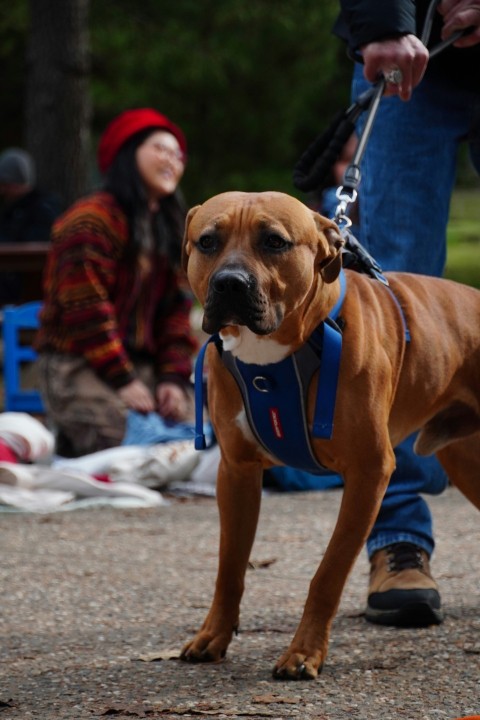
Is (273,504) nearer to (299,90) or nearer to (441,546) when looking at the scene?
(441,546)

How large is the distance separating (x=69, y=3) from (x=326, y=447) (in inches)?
387

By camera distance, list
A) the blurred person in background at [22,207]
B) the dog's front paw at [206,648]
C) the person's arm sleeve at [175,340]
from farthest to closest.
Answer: the blurred person in background at [22,207], the person's arm sleeve at [175,340], the dog's front paw at [206,648]

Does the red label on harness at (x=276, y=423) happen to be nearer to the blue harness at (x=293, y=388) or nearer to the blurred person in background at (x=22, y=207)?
the blue harness at (x=293, y=388)

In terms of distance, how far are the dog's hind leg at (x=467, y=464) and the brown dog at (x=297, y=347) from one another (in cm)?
27

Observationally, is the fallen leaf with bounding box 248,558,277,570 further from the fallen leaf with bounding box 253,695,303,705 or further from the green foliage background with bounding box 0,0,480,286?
the green foliage background with bounding box 0,0,480,286

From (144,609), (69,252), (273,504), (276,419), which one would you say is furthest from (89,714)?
(69,252)

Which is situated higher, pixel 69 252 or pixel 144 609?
pixel 69 252

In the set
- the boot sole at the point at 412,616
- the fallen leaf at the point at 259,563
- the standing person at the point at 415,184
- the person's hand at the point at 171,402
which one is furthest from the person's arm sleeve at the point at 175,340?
the boot sole at the point at 412,616

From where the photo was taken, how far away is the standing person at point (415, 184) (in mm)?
3711

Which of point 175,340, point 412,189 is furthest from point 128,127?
point 412,189

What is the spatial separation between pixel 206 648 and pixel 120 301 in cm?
399

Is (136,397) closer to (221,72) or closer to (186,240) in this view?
(186,240)

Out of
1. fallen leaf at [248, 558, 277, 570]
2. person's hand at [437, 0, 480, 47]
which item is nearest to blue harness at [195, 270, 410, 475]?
person's hand at [437, 0, 480, 47]

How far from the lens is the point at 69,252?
6809mm
